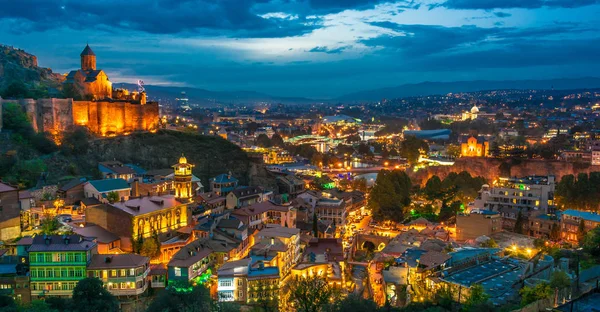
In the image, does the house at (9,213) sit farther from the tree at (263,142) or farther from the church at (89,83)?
the tree at (263,142)

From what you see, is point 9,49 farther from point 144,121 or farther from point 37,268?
point 37,268

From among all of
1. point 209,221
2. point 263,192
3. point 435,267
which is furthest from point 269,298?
point 263,192

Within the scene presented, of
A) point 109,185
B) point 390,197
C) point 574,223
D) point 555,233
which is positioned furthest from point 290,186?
point 574,223

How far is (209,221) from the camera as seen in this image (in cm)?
2250

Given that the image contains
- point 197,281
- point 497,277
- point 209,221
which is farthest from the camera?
point 209,221

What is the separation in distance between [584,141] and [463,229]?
32188mm


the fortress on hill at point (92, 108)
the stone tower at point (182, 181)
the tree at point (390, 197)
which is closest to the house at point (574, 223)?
the tree at point (390, 197)

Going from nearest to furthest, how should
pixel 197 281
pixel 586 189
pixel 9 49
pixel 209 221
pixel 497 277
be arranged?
pixel 497 277
pixel 197 281
pixel 209 221
pixel 586 189
pixel 9 49

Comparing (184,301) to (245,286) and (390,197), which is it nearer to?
(245,286)

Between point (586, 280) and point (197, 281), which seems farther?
point (197, 281)

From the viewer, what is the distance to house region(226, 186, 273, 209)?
27.8m

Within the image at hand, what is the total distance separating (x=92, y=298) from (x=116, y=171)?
15.0m

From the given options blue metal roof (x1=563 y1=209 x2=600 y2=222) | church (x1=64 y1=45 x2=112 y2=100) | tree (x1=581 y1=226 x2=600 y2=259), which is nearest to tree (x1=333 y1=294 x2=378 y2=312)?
tree (x1=581 y1=226 x2=600 y2=259)

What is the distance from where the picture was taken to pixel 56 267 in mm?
16641
